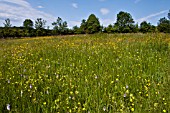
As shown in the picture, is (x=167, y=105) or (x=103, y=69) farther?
(x=103, y=69)

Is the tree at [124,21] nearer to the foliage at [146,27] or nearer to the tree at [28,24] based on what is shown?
the foliage at [146,27]

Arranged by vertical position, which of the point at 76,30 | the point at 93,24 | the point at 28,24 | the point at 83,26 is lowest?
the point at 76,30

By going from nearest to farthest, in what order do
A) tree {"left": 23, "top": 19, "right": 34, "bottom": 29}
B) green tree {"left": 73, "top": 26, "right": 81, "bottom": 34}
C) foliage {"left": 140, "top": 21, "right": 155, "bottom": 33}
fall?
tree {"left": 23, "top": 19, "right": 34, "bottom": 29}, green tree {"left": 73, "top": 26, "right": 81, "bottom": 34}, foliage {"left": 140, "top": 21, "right": 155, "bottom": 33}

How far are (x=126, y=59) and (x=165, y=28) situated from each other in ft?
179

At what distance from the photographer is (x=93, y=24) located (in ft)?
185

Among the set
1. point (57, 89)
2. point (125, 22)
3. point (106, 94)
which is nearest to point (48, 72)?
point (57, 89)

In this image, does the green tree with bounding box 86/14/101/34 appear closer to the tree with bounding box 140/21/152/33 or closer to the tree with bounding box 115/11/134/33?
the tree with bounding box 115/11/134/33

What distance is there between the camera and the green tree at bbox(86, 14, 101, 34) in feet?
184

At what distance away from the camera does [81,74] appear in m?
4.27

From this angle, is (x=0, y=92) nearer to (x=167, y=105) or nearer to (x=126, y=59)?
(x=167, y=105)

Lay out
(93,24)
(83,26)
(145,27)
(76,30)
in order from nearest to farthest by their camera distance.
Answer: (93,24) < (83,26) < (76,30) < (145,27)

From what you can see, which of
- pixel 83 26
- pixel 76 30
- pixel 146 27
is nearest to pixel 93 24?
pixel 83 26

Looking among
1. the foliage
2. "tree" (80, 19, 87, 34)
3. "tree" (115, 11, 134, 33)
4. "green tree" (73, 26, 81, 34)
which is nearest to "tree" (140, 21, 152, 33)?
the foliage

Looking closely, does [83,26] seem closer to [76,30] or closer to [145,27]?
[76,30]
